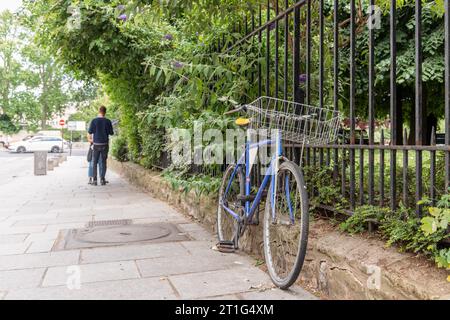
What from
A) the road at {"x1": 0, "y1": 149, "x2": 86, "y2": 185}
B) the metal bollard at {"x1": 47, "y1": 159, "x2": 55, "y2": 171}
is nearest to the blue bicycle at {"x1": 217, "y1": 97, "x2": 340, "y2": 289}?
the road at {"x1": 0, "y1": 149, "x2": 86, "y2": 185}

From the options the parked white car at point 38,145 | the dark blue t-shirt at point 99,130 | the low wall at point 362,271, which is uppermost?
the parked white car at point 38,145

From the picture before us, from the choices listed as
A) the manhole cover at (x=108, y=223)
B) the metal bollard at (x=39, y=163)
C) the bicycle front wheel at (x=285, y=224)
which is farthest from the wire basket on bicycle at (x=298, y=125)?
the metal bollard at (x=39, y=163)

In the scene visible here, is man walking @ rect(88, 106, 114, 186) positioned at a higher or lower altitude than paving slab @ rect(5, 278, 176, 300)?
higher

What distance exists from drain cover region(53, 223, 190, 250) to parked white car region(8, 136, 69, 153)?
39.1 m

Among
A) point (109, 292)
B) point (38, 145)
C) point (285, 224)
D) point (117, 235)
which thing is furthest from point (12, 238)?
point (38, 145)

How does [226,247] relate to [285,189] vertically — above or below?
below

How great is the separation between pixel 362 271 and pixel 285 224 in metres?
0.74

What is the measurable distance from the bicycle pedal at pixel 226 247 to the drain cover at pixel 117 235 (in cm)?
71

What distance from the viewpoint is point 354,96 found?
130 inches

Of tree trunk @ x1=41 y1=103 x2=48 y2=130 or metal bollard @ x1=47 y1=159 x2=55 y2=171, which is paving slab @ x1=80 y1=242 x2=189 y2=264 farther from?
tree trunk @ x1=41 y1=103 x2=48 y2=130

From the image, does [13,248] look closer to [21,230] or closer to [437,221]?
[21,230]

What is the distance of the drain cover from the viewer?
459 cm

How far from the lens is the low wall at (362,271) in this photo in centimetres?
224

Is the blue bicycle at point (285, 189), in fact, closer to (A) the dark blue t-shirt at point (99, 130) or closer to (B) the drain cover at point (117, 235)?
(B) the drain cover at point (117, 235)
